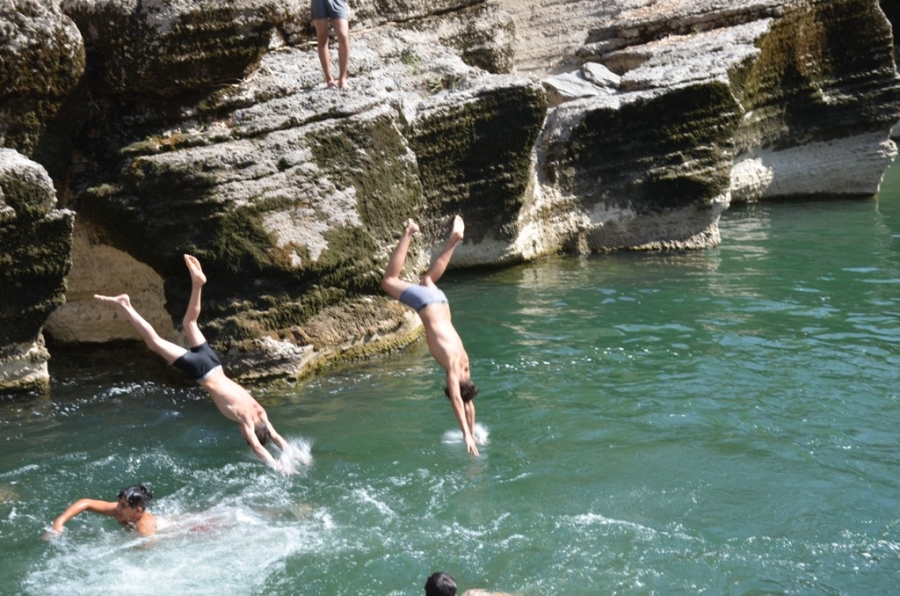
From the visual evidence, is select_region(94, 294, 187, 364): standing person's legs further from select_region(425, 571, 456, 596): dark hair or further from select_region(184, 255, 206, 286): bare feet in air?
select_region(425, 571, 456, 596): dark hair

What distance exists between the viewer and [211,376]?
30.9ft

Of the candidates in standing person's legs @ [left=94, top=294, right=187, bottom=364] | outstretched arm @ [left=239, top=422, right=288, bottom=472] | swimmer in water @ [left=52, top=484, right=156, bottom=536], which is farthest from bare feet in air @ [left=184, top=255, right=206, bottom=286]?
swimmer in water @ [left=52, top=484, right=156, bottom=536]

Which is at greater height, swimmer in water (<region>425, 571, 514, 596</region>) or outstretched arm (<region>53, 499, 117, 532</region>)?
swimmer in water (<region>425, 571, 514, 596</region>)

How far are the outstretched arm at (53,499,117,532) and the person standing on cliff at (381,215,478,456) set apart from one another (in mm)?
2836

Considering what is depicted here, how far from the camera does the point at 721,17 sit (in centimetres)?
1909

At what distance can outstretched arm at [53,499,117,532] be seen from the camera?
8.01 metres

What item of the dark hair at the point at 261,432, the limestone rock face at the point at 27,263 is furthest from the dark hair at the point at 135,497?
the limestone rock face at the point at 27,263

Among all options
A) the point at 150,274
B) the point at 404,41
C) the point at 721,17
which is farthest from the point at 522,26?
the point at 150,274

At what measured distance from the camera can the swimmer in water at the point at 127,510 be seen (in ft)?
26.3

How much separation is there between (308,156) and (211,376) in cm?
296

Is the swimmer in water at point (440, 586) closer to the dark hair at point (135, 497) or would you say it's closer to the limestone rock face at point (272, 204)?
the dark hair at point (135, 497)

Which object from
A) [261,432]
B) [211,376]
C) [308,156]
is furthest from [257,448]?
[308,156]

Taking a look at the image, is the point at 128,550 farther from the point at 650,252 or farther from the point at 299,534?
the point at 650,252

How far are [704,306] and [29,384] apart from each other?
7966mm
